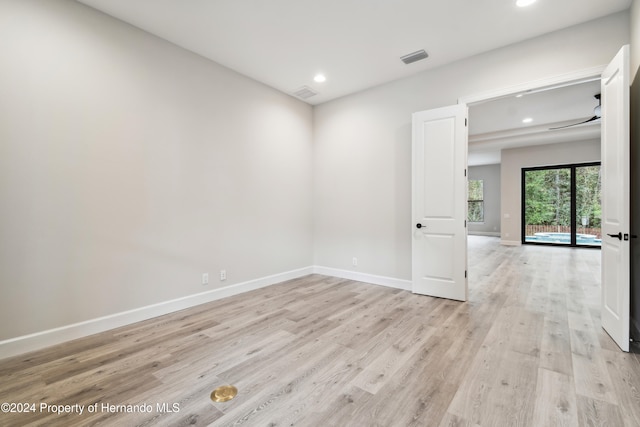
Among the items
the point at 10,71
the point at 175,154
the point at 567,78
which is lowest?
the point at 175,154

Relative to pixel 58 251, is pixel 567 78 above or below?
above

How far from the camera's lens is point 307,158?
16.8 ft

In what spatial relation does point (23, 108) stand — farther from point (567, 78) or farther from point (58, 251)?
point (567, 78)

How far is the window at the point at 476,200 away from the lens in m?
13.0

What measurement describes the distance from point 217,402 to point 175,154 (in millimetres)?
2663

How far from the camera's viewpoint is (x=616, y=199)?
2430mm

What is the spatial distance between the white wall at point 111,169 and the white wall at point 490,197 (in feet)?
39.7

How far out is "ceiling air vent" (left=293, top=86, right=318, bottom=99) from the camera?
452 cm

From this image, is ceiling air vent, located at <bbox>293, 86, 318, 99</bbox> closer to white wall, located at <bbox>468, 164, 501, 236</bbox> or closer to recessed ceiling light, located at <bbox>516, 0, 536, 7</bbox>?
recessed ceiling light, located at <bbox>516, 0, 536, 7</bbox>

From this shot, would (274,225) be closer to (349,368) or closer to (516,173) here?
(349,368)

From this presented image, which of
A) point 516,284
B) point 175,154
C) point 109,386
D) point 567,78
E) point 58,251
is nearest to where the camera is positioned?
point 109,386

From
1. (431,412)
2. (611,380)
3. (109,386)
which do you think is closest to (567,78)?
(611,380)

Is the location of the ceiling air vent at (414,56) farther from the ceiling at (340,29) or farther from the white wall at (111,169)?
the white wall at (111,169)

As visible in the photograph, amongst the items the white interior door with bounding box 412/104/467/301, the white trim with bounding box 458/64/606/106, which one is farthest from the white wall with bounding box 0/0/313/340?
the white trim with bounding box 458/64/606/106
